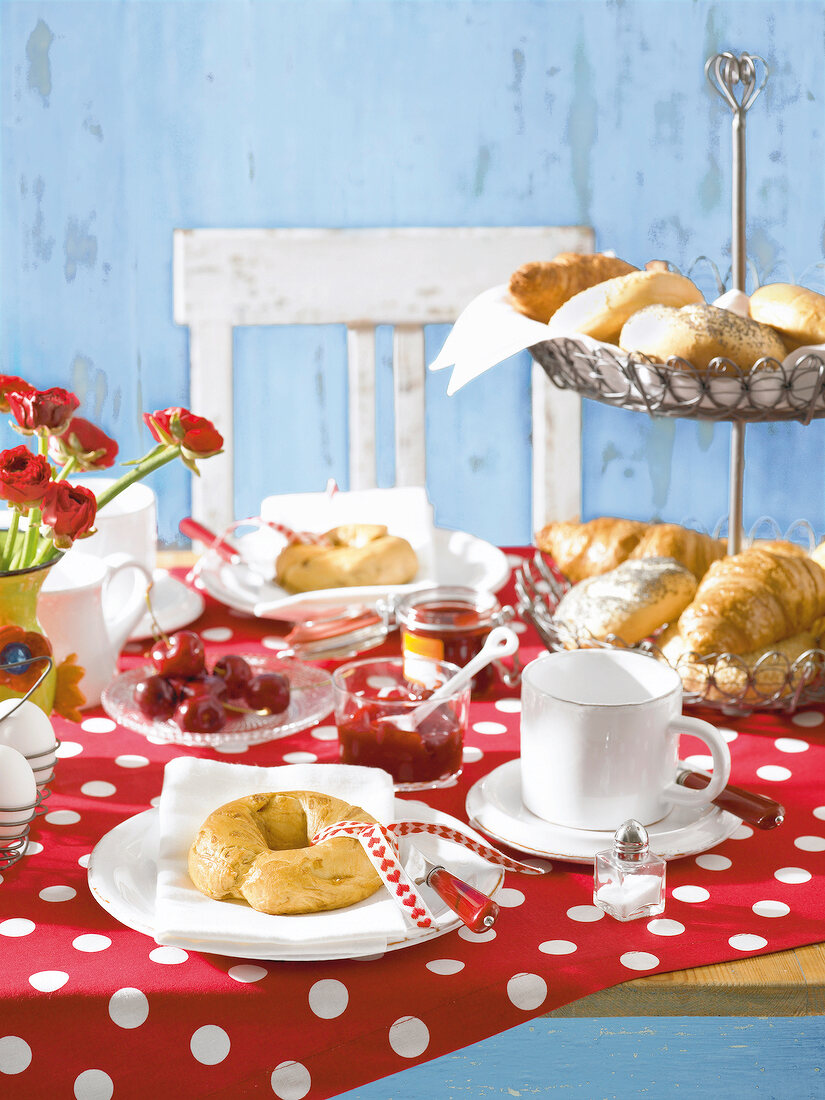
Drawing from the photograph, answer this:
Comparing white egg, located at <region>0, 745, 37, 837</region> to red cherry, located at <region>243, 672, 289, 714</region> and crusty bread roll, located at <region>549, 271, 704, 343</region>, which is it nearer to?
red cherry, located at <region>243, 672, 289, 714</region>

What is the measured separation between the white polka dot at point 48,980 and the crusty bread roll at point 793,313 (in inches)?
30.0

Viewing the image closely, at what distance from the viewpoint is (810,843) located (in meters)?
0.86

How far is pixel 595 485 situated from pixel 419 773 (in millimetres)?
2015

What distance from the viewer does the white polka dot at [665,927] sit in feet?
2.46

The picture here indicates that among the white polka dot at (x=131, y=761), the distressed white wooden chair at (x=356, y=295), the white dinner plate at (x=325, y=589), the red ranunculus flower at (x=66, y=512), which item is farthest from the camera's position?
the distressed white wooden chair at (x=356, y=295)

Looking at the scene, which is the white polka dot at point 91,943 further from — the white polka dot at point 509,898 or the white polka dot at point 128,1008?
the white polka dot at point 509,898

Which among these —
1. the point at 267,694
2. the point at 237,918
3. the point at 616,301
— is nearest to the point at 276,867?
the point at 237,918

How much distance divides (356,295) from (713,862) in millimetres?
1337

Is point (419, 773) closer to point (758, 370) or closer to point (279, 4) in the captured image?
point (758, 370)

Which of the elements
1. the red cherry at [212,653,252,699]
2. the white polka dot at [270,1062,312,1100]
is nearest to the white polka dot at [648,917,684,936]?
the white polka dot at [270,1062,312,1100]

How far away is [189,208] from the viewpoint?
2.71 m

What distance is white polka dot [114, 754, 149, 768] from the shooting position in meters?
0.99

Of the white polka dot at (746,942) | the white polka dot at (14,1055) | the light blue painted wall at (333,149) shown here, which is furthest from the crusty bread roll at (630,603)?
the light blue painted wall at (333,149)

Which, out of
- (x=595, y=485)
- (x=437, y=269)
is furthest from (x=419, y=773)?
(x=595, y=485)
